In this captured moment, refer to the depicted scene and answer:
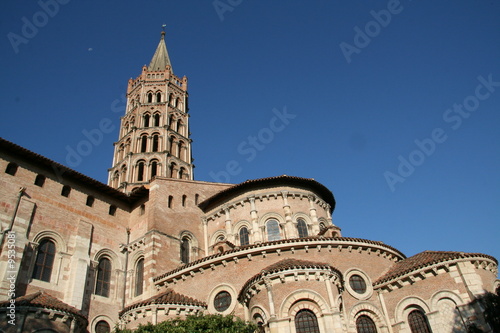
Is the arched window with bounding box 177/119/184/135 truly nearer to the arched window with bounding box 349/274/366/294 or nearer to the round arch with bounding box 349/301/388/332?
the arched window with bounding box 349/274/366/294

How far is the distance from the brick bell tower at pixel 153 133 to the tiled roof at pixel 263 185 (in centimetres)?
1165

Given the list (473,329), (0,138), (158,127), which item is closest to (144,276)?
(0,138)

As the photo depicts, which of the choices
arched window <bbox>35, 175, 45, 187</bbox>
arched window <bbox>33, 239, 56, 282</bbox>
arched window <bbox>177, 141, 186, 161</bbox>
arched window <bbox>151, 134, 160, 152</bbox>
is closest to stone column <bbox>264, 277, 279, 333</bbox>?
arched window <bbox>33, 239, 56, 282</bbox>

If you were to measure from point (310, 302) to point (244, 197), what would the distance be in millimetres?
10007

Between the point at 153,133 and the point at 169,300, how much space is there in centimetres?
2498

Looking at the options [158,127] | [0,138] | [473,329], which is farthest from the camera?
[158,127]

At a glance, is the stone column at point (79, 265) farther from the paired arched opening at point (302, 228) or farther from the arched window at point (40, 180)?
the paired arched opening at point (302, 228)

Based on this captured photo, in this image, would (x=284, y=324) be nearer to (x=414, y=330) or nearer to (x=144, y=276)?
(x=414, y=330)

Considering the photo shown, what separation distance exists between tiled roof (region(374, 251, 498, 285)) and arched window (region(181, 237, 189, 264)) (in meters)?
11.5

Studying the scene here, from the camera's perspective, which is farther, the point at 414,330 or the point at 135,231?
the point at 135,231

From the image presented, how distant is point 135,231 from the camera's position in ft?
82.7

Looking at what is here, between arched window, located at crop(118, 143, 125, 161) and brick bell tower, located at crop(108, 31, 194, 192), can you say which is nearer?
brick bell tower, located at crop(108, 31, 194, 192)

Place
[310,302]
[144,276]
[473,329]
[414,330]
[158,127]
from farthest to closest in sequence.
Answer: [158,127]
[144,276]
[414,330]
[310,302]
[473,329]

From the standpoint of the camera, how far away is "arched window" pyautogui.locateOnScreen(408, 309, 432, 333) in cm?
1852
